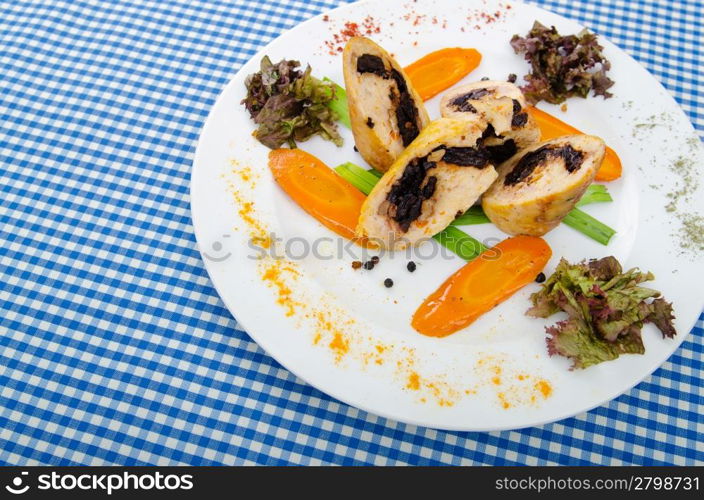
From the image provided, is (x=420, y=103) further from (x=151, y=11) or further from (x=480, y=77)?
(x=151, y=11)

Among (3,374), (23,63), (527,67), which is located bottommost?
(3,374)

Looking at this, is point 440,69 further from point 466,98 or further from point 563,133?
point 563,133

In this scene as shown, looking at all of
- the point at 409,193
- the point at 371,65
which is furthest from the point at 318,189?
the point at 371,65

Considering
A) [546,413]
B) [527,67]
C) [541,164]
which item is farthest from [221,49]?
[546,413]

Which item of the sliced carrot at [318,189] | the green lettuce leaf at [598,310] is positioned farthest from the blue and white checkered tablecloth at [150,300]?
the sliced carrot at [318,189]

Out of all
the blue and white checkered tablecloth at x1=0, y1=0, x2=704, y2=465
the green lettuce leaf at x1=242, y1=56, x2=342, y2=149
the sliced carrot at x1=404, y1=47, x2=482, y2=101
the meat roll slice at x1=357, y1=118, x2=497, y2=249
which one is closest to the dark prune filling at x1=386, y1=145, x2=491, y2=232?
the meat roll slice at x1=357, y1=118, x2=497, y2=249

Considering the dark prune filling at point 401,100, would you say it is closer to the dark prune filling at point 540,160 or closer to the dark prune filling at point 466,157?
the dark prune filling at point 466,157

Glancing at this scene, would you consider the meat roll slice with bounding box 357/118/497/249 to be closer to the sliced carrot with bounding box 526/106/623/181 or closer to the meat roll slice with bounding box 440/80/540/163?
the meat roll slice with bounding box 440/80/540/163
